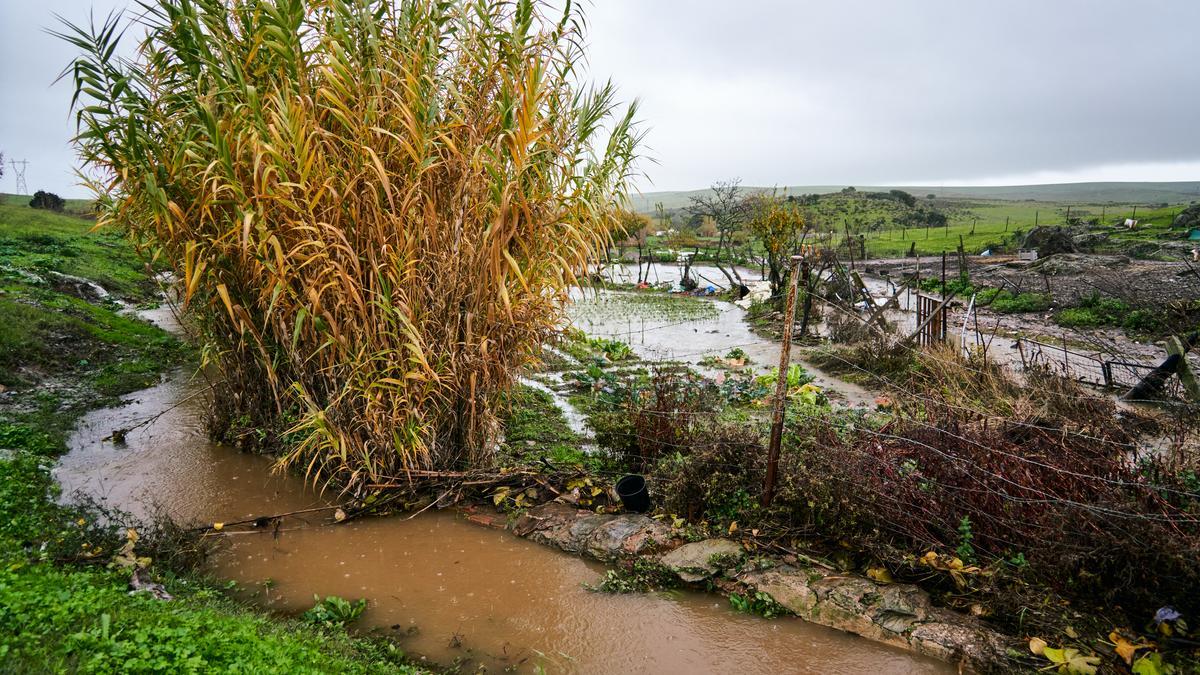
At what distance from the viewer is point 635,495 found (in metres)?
5.02

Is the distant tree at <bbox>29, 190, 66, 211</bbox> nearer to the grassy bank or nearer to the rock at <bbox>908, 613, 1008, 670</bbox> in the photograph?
the grassy bank

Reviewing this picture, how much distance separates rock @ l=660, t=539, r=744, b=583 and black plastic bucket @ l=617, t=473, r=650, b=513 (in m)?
0.61

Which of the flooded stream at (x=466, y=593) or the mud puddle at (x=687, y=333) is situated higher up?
the mud puddle at (x=687, y=333)

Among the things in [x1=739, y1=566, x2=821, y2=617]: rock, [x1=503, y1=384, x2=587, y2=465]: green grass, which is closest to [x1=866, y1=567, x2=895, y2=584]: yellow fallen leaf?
[x1=739, y1=566, x2=821, y2=617]: rock

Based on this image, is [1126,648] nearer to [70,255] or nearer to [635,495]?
[635,495]

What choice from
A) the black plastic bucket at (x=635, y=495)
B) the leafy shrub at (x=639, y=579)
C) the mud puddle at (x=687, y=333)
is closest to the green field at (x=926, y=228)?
the mud puddle at (x=687, y=333)

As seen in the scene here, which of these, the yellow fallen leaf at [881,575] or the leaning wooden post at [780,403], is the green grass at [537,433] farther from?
the yellow fallen leaf at [881,575]

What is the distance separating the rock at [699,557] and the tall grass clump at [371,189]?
207 cm

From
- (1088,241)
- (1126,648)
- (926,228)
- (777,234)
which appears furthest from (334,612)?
(926,228)

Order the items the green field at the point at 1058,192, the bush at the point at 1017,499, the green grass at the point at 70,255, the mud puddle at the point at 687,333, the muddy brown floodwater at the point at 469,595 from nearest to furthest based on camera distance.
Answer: the bush at the point at 1017,499
the muddy brown floodwater at the point at 469,595
the mud puddle at the point at 687,333
the green grass at the point at 70,255
the green field at the point at 1058,192

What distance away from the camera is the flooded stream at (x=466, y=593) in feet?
12.0

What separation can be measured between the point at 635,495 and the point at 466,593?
1.49 metres

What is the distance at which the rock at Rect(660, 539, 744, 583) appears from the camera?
431 cm

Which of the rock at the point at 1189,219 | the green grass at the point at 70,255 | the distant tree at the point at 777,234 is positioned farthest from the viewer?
the rock at the point at 1189,219
